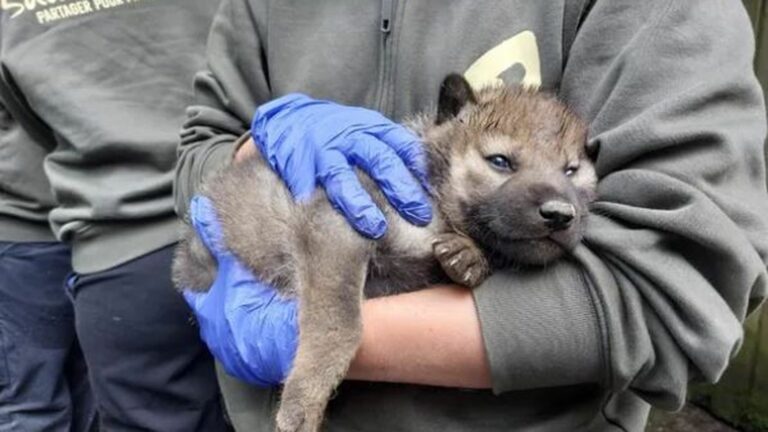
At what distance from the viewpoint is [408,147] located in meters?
1.91

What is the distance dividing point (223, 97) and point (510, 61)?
734 millimetres

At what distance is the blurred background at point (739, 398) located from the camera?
436 cm

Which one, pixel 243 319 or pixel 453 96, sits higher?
pixel 453 96

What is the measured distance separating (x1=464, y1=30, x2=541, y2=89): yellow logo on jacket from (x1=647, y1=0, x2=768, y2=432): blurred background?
9.34 feet

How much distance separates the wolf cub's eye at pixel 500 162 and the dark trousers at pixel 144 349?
121 cm

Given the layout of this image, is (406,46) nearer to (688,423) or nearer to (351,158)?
(351,158)

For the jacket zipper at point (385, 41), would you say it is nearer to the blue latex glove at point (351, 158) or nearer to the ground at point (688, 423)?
the blue latex glove at point (351, 158)

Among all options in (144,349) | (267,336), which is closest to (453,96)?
(267,336)

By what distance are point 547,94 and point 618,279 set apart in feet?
1.54

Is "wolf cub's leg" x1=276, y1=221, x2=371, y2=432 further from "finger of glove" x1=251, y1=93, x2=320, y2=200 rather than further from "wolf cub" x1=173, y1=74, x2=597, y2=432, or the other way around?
"finger of glove" x1=251, y1=93, x2=320, y2=200

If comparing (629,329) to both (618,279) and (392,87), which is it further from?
(392,87)

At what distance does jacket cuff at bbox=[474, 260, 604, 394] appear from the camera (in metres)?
1.60

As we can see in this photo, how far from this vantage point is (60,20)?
9.09 feet

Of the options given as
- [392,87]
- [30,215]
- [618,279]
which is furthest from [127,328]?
[618,279]
